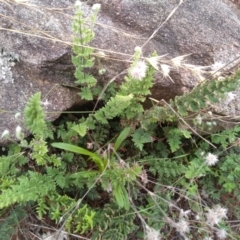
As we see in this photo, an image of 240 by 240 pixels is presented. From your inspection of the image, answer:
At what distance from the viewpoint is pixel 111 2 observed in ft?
9.70

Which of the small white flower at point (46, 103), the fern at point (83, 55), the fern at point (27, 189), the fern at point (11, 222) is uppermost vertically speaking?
the fern at point (83, 55)

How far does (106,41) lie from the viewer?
286 cm

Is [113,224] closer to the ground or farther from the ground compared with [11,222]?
farther from the ground

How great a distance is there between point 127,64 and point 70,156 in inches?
29.7

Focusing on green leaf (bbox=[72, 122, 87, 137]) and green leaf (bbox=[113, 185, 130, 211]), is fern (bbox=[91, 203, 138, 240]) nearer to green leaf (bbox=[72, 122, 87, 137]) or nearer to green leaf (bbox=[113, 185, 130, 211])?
green leaf (bbox=[113, 185, 130, 211])

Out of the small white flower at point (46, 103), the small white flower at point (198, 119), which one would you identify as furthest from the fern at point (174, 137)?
the small white flower at point (46, 103)

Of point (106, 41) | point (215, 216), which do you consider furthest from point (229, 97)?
point (106, 41)

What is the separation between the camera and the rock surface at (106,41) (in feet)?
8.87

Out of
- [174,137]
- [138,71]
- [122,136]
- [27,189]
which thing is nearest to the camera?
[138,71]

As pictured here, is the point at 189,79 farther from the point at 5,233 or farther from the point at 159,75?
the point at 5,233

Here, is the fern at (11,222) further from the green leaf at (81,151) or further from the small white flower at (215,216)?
the small white flower at (215,216)

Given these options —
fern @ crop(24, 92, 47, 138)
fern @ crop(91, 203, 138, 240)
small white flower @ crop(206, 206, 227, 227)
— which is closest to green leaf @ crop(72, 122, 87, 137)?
fern @ crop(24, 92, 47, 138)

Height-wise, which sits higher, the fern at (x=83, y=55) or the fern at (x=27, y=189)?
the fern at (x=83, y=55)

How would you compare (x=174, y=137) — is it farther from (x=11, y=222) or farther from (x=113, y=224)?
(x=11, y=222)
